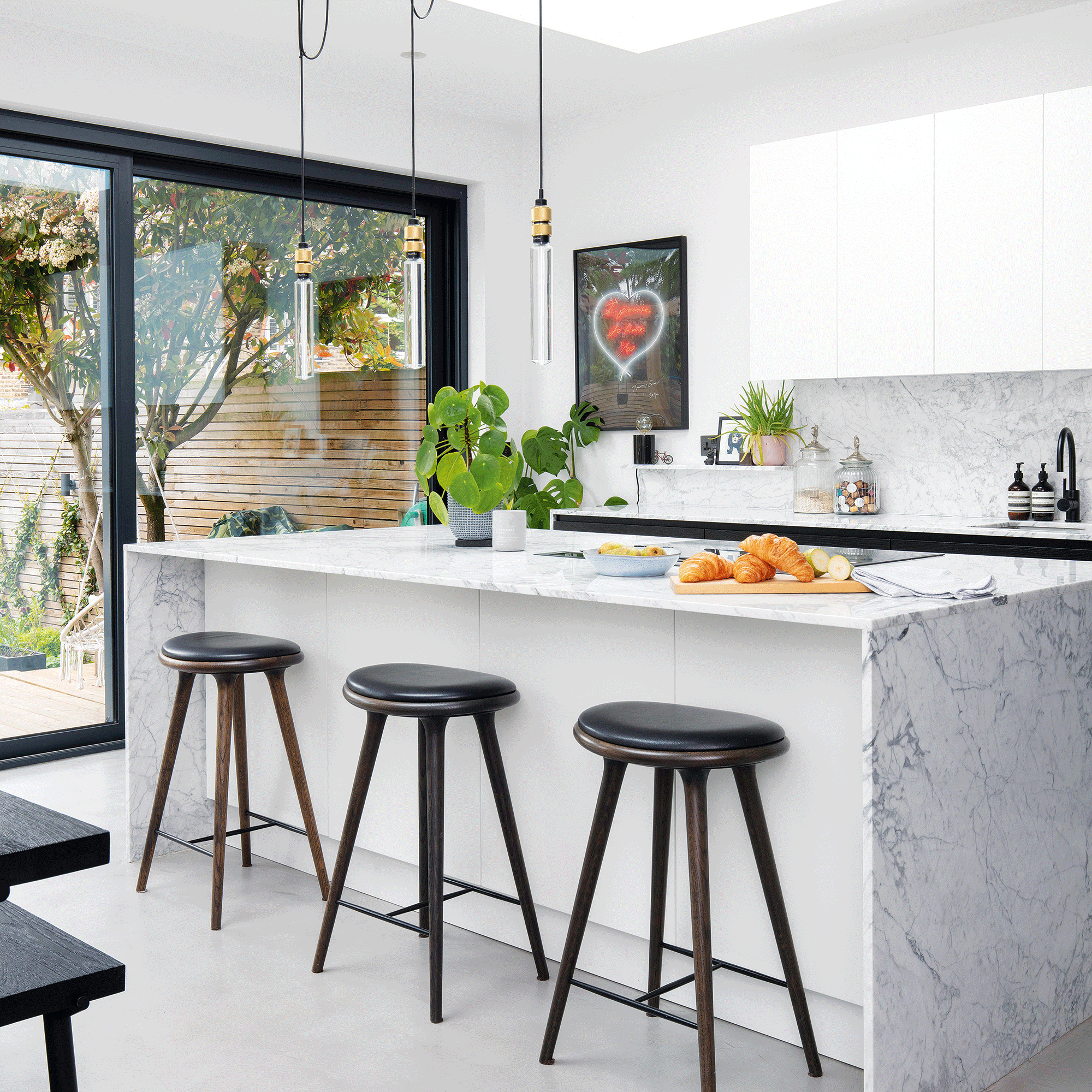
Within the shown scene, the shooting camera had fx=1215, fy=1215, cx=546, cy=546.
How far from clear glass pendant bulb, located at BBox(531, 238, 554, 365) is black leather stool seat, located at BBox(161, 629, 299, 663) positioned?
1226 mm

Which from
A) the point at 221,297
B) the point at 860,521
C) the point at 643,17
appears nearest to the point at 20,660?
the point at 221,297

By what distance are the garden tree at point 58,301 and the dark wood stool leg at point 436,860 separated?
290cm

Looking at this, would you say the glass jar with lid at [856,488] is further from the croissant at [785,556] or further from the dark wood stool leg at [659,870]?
the dark wood stool leg at [659,870]

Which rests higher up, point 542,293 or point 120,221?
point 120,221

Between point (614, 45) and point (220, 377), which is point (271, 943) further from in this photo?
point (614, 45)

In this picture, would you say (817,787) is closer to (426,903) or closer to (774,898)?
(774,898)

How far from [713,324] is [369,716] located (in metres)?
3.30

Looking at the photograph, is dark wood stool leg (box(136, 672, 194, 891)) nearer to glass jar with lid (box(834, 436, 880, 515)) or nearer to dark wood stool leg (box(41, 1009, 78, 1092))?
dark wood stool leg (box(41, 1009, 78, 1092))

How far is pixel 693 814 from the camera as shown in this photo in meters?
2.17

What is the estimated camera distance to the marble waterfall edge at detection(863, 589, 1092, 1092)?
2051mm

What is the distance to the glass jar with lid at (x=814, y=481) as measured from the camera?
5.02 m

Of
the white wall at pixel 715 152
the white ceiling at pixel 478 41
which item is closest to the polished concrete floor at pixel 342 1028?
the white wall at pixel 715 152

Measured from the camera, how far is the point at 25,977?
1679 mm

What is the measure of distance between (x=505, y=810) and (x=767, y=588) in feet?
2.56
